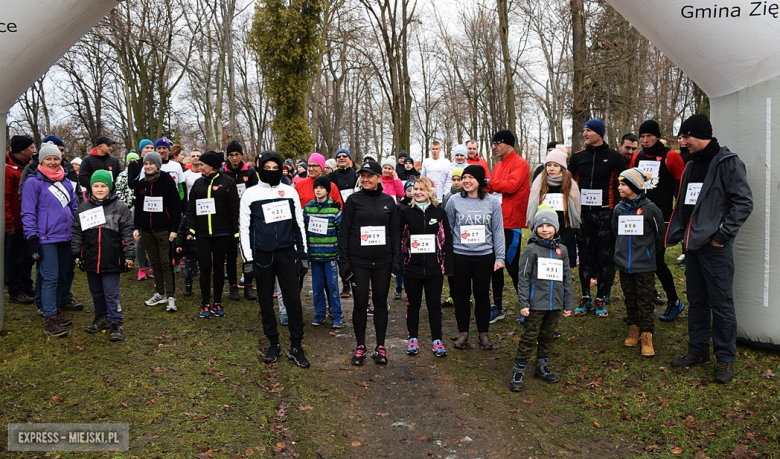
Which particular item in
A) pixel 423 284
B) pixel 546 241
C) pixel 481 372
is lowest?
pixel 481 372

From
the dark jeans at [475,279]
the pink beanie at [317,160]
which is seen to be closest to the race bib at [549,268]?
the dark jeans at [475,279]

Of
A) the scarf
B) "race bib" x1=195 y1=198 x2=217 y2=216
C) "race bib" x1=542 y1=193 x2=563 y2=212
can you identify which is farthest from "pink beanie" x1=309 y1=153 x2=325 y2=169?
"race bib" x1=542 y1=193 x2=563 y2=212

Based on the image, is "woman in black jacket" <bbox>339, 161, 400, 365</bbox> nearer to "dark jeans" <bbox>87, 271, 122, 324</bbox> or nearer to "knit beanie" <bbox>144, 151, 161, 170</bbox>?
"dark jeans" <bbox>87, 271, 122, 324</bbox>

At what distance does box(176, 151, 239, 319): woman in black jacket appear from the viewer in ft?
25.1

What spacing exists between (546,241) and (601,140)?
2.23 metres

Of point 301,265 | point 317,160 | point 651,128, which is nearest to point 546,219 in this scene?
point 301,265

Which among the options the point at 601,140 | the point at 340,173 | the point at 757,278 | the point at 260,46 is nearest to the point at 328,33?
the point at 260,46

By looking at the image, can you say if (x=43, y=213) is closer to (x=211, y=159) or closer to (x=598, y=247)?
(x=211, y=159)

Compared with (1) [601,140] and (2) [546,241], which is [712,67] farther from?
(2) [546,241]

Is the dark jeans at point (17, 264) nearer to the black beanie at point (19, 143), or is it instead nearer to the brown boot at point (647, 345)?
the black beanie at point (19, 143)

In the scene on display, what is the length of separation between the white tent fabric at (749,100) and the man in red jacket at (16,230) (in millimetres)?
8233

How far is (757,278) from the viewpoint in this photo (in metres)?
5.57

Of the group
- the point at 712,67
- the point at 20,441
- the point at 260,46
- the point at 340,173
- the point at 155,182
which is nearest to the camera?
the point at 20,441

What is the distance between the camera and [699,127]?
17.9 feet
